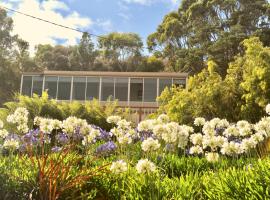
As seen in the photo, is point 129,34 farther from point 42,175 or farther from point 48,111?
point 42,175

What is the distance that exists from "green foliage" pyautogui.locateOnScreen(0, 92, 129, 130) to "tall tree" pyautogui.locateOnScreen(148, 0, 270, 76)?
74.8ft

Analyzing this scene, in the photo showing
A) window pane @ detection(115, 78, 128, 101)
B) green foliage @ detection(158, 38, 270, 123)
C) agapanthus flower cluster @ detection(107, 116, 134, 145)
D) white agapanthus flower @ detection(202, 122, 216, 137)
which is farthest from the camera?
window pane @ detection(115, 78, 128, 101)

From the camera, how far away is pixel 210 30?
3812 cm

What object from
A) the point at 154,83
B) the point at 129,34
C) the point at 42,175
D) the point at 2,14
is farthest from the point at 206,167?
the point at 129,34

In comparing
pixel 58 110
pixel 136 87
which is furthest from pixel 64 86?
pixel 58 110

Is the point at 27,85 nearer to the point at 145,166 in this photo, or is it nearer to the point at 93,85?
the point at 93,85

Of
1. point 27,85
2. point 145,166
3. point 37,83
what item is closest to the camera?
point 145,166

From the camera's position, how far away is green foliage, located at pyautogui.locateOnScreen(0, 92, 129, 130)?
11.1 m

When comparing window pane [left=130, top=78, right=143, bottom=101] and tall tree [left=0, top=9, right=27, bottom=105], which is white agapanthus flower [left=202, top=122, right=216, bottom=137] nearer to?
window pane [left=130, top=78, right=143, bottom=101]

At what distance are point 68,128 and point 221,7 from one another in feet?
117

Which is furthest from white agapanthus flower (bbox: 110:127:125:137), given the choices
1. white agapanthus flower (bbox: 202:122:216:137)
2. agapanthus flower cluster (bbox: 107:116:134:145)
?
white agapanthus flower (bbox: 202:122:216:137)

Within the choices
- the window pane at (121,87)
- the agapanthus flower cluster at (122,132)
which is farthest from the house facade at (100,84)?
the agapanthus flower cluster at (122,132)

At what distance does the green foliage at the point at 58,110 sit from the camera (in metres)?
11.1

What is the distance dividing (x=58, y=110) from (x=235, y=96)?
503 centimetres
